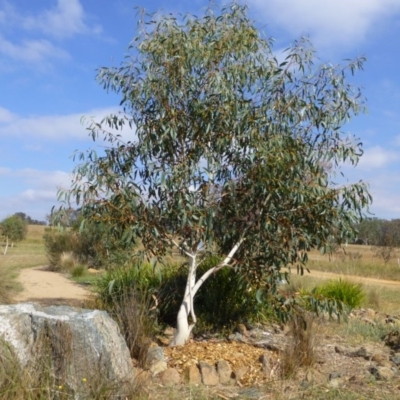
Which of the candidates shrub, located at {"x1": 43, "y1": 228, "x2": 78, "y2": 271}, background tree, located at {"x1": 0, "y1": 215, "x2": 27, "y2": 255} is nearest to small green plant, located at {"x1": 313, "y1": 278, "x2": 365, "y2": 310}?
shrub, located at {"x1": 43, "y1": 228, "x2": 78, "y2": 271}

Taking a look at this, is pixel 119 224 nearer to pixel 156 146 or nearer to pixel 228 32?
pixel 156 146

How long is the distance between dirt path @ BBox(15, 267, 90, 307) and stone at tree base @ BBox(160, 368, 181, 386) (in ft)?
14.2

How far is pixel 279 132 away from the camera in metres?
8.52

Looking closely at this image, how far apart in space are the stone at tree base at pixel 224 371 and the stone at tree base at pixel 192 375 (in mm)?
263

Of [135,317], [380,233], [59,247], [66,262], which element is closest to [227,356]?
[135,317]

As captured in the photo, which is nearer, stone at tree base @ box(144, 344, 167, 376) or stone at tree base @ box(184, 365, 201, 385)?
stone at tree base @ box(184, 365, 201, 385)

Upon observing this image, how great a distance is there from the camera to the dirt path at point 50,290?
539 inches

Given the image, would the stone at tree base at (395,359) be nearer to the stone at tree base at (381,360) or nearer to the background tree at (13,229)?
the stone at tree base at (381,360)

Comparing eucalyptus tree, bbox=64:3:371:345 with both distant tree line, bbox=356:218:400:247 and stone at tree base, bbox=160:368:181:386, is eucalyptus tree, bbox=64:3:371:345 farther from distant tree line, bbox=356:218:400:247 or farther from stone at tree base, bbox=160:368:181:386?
distant tree line, bbox=356:218:400:247

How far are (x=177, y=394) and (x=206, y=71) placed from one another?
432 centimetres

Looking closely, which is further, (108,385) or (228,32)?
(228,32)

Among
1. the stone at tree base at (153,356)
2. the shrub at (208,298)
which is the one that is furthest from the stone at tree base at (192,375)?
the shrub at (208,298)

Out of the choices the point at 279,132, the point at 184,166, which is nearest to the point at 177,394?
the point at 184,166

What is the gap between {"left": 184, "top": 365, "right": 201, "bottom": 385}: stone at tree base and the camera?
23.6 feet
